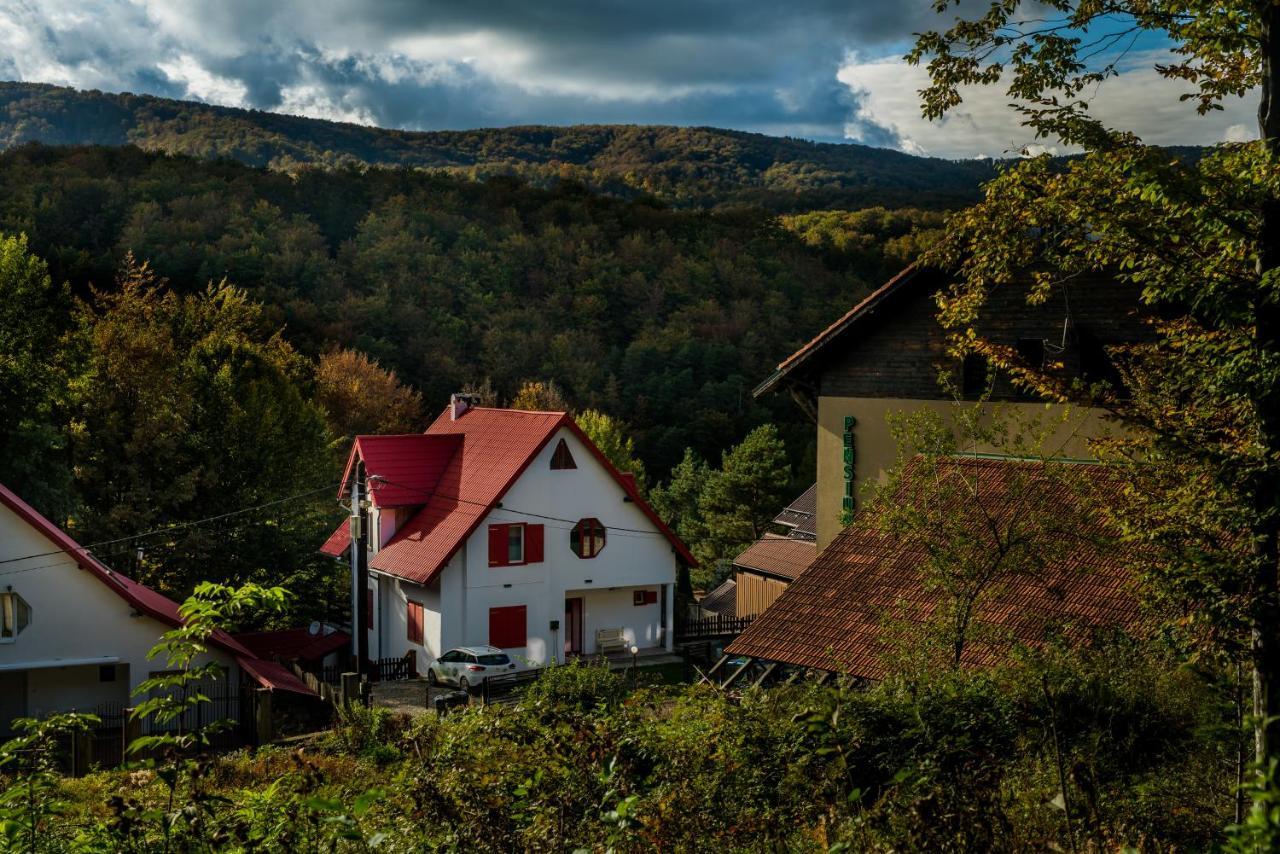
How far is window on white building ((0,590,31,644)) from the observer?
24.5 m

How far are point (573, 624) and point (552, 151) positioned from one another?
132038 mm

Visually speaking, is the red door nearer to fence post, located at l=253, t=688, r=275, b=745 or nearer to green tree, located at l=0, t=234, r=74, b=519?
fence post, located at l=253, t=688, r=275, b=745

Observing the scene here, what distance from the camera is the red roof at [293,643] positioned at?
33.2 m

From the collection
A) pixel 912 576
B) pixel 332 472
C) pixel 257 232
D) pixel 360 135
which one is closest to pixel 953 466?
pixel 912 576

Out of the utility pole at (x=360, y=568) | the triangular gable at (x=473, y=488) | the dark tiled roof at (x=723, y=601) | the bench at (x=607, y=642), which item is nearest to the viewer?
the utility pole at (x=360, y=568)

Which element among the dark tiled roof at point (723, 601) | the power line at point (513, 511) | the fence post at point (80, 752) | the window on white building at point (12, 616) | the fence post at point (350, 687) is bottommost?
the dark tiled roof at point (723, 601)

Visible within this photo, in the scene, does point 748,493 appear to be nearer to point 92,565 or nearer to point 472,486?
point 472,486

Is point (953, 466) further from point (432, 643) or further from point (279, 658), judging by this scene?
point (279, 658)

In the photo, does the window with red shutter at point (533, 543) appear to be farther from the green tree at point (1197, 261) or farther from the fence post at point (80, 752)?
the green tree at point (1197, 261)

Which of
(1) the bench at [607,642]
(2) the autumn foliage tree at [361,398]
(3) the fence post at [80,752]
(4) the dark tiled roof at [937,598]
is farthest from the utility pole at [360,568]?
(2) the autumn foliage tree at [361,398]

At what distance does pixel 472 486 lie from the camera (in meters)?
33.6

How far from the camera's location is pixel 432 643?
106 ft

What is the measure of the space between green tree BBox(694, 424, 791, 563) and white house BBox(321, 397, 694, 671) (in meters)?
14.4

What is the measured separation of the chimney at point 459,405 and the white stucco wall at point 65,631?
13.8m
